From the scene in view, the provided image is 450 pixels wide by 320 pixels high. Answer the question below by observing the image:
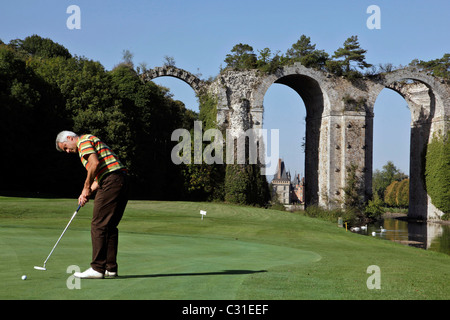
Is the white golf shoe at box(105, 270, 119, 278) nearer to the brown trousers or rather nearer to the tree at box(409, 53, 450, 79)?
the brown trousers

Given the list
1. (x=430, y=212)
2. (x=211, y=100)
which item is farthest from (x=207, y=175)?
(x=430, y=212)

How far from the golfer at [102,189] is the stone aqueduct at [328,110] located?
3062 centimetres

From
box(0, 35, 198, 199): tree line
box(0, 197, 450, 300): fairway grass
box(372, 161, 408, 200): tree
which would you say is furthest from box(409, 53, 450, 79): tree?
box(372, 161, 408, 200): tree

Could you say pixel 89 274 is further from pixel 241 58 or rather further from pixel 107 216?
pixel 241 58

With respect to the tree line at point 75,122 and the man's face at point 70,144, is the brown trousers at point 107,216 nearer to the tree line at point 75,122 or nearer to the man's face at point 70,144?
the man's face at point 70,144

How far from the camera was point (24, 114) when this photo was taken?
33.2 meters

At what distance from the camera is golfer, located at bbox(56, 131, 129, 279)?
253 inches

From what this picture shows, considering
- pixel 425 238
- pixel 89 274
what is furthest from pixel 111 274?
pixel 425 238

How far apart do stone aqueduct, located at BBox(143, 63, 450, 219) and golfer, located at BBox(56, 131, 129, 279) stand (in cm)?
Answer: 3062

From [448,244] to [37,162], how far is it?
1029 inches

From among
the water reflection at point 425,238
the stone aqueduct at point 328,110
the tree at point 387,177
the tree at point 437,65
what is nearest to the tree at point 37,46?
the stone aqueduct at point 328,110

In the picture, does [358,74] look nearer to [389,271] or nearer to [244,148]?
[244,148]

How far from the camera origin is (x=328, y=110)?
38719 millimetres

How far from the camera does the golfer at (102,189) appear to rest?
6438 millimetres
